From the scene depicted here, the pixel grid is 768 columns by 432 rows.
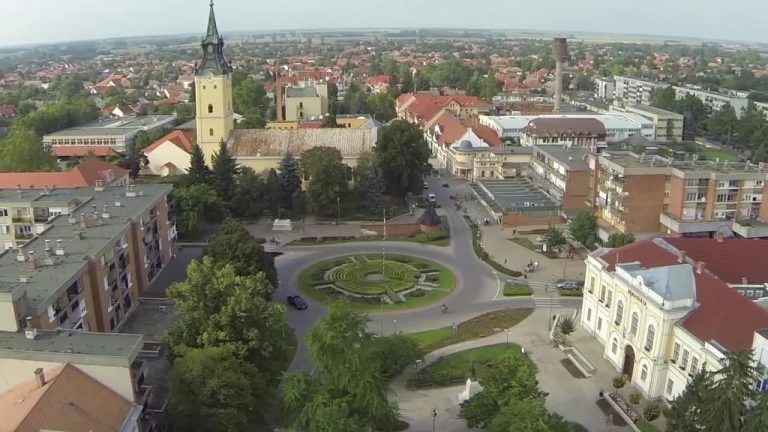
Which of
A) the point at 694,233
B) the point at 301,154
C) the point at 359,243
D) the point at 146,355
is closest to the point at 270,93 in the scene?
the point at 301,154

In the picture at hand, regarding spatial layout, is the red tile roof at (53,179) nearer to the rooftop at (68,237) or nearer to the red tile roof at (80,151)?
the rooftop at (68,237)

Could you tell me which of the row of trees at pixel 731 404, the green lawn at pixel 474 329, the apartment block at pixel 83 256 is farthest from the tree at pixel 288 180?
the row of trees at pixel 731 404

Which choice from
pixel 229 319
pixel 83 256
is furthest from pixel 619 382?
pixel 83 256

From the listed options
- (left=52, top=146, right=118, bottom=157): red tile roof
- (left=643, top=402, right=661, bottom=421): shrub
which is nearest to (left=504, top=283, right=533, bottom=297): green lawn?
(left=643, top=402, right=661, bottom=421): shrub

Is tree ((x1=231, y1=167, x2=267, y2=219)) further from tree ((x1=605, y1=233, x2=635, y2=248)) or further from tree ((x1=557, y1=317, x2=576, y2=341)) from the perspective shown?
tree ((x1=557, y1=317, x2=576, y2=341))

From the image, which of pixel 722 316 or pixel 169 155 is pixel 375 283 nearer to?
pixel 722 316

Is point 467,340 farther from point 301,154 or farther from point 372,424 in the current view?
point 301,154
